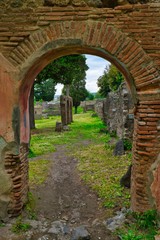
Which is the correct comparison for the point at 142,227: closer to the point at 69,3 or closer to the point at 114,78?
the point at 69,3

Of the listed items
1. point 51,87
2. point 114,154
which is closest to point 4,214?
point 114,154

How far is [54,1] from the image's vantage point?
14.8ft

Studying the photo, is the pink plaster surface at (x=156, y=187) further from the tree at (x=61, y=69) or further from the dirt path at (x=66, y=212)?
the tree at (x=61, y=69)

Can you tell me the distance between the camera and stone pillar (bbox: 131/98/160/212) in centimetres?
449

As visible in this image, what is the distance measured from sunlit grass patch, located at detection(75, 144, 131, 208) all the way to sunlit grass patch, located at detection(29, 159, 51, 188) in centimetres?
115

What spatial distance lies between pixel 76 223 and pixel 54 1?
13.4ft

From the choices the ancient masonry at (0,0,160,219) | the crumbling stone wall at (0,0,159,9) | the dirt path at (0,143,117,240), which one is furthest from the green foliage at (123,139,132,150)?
the crumbling stone wall at (0,0,159,9)

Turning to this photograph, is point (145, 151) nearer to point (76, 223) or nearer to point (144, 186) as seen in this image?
point (144, 186)

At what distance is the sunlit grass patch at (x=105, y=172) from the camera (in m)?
6.11

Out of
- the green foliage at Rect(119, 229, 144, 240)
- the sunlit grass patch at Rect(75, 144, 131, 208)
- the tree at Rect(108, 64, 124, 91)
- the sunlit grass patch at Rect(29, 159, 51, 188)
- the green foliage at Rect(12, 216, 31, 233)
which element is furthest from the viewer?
the tree at Rect(108, 64, 124, 91)

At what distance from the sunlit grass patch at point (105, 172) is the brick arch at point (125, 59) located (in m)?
1.48

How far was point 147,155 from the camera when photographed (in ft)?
15.0

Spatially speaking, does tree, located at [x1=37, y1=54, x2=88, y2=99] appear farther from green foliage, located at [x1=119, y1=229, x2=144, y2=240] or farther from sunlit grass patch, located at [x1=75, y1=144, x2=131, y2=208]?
green foliage, located at [x1=119, y1=229, x2=144, y2=240]

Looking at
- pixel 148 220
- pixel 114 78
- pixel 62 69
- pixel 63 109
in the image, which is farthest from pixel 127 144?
pixel 114 78
